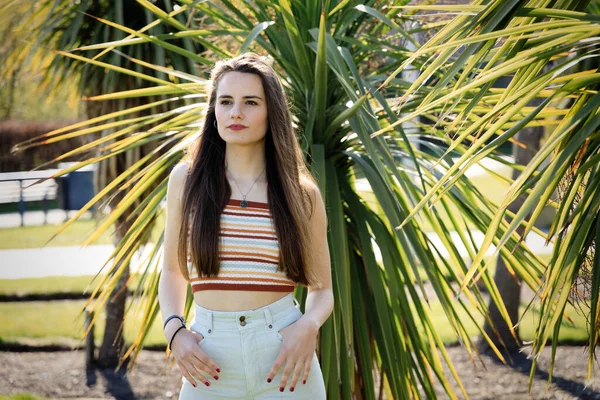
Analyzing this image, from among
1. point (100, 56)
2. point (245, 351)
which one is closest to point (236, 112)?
point (245, 351)

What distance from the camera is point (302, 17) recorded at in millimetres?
3402

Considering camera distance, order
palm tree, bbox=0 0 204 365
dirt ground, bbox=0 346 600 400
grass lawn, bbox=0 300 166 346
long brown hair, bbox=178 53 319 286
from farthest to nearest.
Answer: grass lawn, bbox=0 300 166 346 → dirt ground, bbox=0 346 600 400 → palm tree, bbox=0 0 204 365 → long brown hair, bbox=178 53 319 286

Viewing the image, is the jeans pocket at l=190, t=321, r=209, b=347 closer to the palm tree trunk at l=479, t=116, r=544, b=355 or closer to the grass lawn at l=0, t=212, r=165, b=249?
the palm tree trunk at l=479, t=116, r=544, b=355

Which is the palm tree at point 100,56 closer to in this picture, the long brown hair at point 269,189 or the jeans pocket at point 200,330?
the long brown hair at point 269,189

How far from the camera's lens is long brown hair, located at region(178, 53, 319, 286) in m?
2.02

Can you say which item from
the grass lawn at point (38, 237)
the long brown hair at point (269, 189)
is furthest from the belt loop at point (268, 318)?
the grass lawn at point (38, 237)

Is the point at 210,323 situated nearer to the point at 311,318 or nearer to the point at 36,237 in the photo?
the point at 311,318

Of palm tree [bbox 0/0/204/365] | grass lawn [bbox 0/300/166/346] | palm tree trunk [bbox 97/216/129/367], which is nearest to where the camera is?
palm tree [bbox 0/0/204/365]

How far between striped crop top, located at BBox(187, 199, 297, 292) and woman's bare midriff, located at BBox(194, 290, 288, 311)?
0.04 feet

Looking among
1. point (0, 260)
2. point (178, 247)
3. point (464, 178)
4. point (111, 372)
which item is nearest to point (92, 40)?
point (111, 372)

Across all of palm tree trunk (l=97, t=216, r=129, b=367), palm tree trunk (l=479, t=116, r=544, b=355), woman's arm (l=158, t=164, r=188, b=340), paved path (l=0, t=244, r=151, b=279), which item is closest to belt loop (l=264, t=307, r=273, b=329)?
woman's arm (l=158, t=164, r=188, b=340)

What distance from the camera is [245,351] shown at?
6.31ft

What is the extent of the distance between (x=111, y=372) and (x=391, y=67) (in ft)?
12.6

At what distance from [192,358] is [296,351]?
9.9 inches
